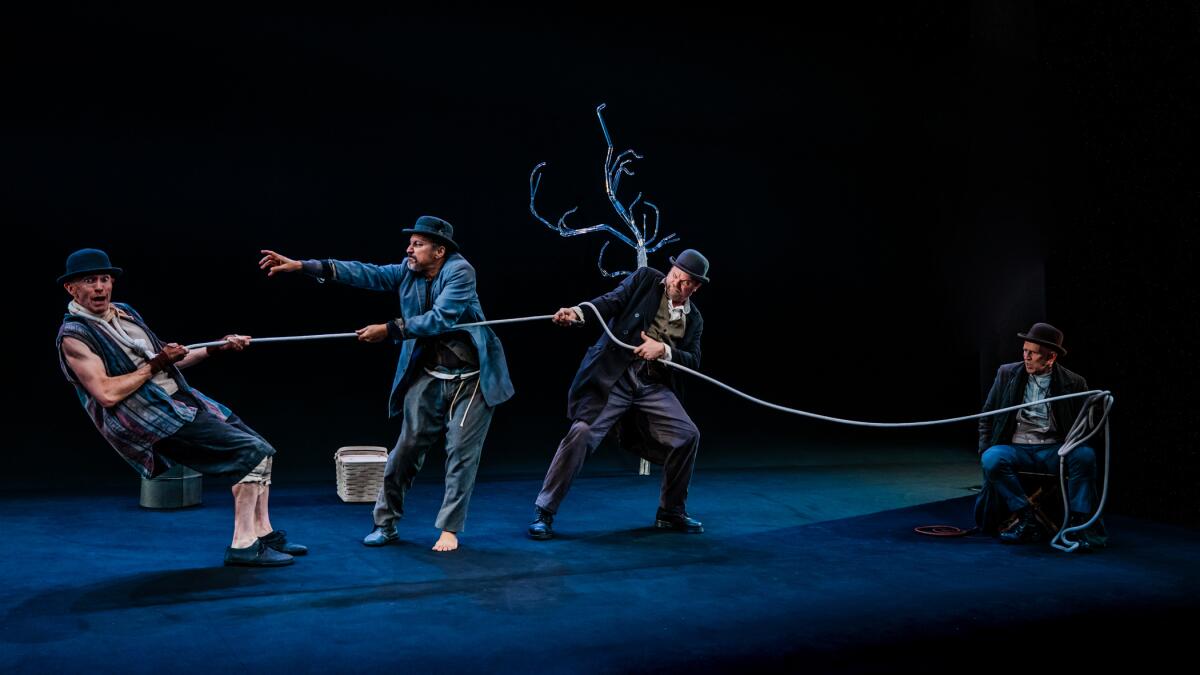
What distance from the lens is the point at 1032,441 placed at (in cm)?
494

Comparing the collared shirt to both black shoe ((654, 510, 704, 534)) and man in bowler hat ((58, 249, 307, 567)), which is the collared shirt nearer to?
black shoe ((654, 510, 704, 534))

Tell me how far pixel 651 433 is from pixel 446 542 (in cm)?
119

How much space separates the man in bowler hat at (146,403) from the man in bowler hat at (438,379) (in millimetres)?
619

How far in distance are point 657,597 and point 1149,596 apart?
71.5 inches

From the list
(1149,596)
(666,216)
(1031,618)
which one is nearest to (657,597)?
(1031,618)

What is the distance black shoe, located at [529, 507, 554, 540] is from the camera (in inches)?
185

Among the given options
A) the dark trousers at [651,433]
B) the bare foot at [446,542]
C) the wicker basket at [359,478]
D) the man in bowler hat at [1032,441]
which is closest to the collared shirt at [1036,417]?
the man in bowler hat at [1032,441]

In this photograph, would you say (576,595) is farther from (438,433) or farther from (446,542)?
(438,433)

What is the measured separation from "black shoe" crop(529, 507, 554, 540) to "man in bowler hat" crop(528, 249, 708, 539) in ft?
0.26

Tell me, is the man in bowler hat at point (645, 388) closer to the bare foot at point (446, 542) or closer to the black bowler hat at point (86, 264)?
the bare foot at point (446, 542)

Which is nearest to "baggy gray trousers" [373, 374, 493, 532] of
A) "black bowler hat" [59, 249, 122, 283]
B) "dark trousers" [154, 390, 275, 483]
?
"dark trousers" [154, 390, 275, 483]

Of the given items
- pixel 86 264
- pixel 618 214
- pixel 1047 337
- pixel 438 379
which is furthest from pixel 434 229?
pixel 618 214

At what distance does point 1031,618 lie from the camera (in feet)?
11.3

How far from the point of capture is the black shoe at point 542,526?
4691 millimetres
